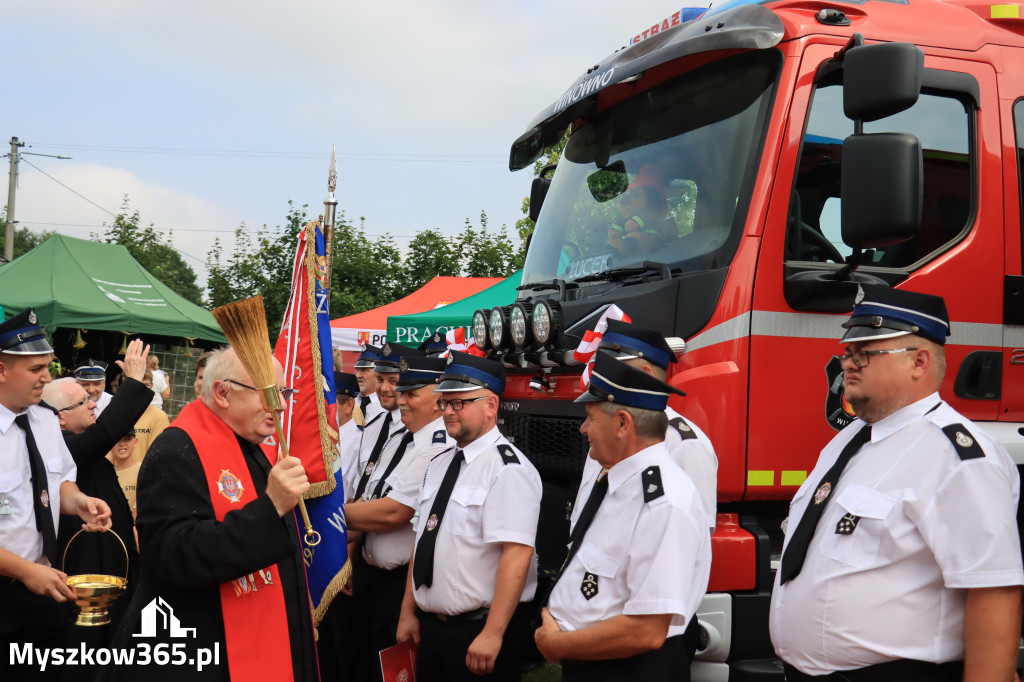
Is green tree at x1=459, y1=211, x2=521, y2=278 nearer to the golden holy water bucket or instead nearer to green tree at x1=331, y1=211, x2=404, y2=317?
green tree at x1=331, y1=211, x2=404, y2=317

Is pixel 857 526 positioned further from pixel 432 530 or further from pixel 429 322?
pixel 429 322

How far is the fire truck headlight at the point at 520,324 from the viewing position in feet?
14.0

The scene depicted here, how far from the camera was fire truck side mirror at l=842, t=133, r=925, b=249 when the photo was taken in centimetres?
319

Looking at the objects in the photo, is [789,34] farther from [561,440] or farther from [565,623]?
[565,623]

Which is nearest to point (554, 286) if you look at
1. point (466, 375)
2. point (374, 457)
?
point (466, 375)

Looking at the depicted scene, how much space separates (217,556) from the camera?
277 cm

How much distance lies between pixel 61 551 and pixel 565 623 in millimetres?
3293

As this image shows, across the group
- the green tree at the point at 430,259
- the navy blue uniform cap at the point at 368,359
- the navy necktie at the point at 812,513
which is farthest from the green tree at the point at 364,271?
the navy necktie at the point at 812,513

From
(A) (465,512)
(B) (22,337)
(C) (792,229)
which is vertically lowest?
(A) (465,512)

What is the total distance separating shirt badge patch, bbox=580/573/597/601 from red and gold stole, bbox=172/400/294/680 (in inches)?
42.1

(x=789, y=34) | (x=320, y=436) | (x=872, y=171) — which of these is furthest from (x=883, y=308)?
(x=320, y=436)

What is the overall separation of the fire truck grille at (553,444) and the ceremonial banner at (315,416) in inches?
43.2

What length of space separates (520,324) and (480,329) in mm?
520

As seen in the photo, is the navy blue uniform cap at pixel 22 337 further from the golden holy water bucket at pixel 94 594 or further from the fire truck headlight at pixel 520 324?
the fire truck headlight at pixel 520 324
